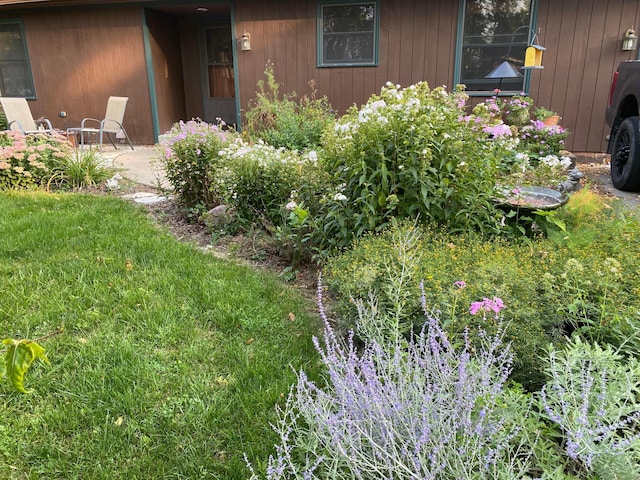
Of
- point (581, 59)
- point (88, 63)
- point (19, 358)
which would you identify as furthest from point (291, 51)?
point (19, 358)

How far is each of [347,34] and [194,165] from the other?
15.6 feet

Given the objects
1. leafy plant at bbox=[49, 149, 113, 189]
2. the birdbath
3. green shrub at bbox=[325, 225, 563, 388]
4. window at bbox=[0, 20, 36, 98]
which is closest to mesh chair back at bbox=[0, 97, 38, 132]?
window at bbox=[0, 20, 36, 98]

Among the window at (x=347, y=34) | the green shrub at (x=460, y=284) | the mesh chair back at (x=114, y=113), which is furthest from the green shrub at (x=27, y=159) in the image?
the window at (x=347, y=34)

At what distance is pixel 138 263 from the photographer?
11.0ft

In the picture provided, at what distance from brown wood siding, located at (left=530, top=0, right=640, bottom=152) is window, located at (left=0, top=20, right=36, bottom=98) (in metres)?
9.41

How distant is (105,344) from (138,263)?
1.06 meters

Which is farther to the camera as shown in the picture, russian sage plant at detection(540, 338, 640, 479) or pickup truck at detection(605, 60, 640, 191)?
pickup truck at detection(605, 60, 640, 191)

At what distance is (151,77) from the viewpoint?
8992 mm

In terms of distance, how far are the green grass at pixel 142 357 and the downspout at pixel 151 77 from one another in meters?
5.88

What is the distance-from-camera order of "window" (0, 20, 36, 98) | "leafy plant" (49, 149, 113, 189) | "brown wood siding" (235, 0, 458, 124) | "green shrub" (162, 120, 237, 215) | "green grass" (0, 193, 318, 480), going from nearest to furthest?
1. "green grass" (0, 193, 318, 480)
2. "green shrub" (162, 120, 237, 215)
3. "leafy plant" (49, 149, 113, 189)
4. "brown wood siding" (235, 0, 458, 124)
5. "window" (0, 20, 36, 98)

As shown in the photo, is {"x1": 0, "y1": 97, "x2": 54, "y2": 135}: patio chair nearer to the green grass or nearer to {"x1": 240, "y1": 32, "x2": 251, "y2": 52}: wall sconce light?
{"x1": 240, "y1": 32, "x2": 251, "y2": 52}: wall sconce light

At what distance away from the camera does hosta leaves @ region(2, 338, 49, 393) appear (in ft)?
2.82

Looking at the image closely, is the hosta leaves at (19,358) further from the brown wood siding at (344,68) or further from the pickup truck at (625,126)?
the brown wood siding at (344,68)

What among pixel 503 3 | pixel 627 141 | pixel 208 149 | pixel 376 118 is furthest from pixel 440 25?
pixel 376 118
